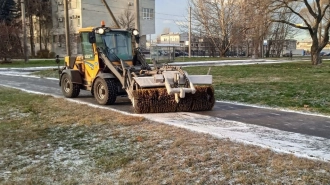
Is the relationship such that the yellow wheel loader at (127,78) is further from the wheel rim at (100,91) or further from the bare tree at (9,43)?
the bare tree at (9,43)

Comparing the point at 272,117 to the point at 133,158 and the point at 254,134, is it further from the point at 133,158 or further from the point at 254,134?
the point at 133,158

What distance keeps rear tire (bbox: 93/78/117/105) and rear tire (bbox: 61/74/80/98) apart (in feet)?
5.30

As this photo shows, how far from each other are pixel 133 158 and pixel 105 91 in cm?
534

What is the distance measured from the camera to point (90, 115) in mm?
9062

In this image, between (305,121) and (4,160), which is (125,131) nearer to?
(4,160)

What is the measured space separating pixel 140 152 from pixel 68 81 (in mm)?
7646

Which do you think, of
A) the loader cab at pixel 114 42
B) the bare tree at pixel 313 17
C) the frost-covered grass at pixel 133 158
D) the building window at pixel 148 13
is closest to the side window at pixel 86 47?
the loader cab at pixel 114 42

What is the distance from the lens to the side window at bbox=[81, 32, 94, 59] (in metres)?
11.4

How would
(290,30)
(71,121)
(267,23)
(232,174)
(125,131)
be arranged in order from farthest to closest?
(290,30) → (267,23) → (71,121) → (125,131) → (232,174)

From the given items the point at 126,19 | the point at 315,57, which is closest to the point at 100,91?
the point at 315,57

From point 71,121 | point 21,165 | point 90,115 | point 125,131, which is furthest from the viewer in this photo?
point 90,115

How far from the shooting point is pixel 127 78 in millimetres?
9844

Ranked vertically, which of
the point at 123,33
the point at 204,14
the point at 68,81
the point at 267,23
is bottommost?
the point at 68,81

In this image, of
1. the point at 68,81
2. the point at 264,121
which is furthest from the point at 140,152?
the point at 68,81
